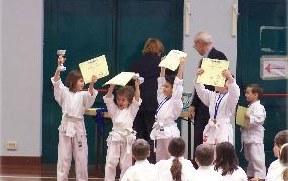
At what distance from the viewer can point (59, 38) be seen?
9.52 m

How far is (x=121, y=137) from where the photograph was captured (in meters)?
7.30

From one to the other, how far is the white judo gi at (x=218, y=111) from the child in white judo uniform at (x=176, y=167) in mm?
1151

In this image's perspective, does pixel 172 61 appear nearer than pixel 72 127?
Yes

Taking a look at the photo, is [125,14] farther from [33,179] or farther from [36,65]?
[33,179]

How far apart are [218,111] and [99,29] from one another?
118 inches

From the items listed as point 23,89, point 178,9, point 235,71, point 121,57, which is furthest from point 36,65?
point 235,71

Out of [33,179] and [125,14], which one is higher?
[125,14]

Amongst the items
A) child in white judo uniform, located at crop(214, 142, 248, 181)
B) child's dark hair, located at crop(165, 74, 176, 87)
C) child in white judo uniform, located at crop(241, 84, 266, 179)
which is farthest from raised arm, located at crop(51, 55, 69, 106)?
child in white judo uniform, located at crop(214, 142, 248, 181)

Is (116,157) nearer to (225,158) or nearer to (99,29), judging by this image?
(225,158)

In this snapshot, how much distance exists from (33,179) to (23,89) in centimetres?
146

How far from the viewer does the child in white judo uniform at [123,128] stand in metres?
7.30

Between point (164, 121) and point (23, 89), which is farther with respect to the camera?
point (23, 89)

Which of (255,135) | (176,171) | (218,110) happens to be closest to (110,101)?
(218,110)

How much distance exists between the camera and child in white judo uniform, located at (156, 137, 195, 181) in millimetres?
5684
